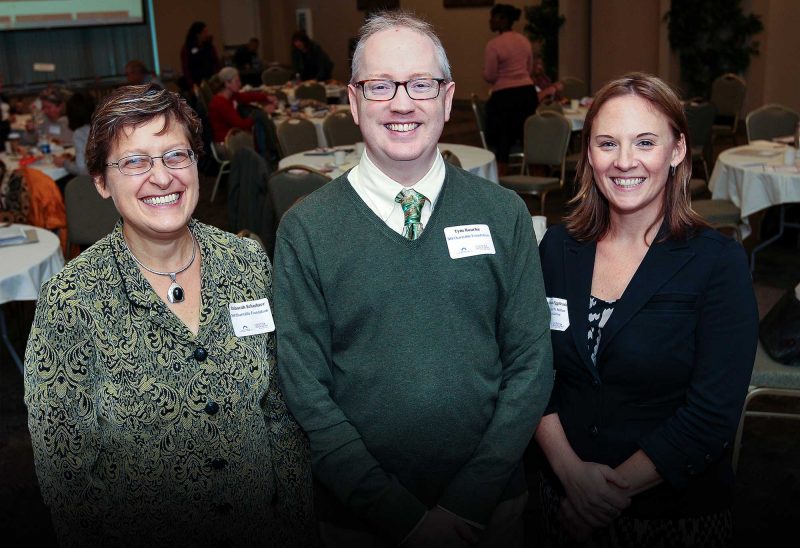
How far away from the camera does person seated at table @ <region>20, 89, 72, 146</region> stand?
788cm

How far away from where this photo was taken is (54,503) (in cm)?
159

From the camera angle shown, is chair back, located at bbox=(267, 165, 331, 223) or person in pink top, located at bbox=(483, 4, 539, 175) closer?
chair back, located at bbox=(267, 165, 331, 223)

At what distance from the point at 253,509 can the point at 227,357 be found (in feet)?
1.13

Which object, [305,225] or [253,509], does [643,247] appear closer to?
[305,225]

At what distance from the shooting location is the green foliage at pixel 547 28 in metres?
12.3

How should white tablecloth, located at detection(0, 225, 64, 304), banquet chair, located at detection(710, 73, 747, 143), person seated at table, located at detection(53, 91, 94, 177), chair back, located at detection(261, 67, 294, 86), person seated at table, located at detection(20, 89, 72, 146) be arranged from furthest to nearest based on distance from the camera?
chair back, located at detection(261, 67, 294, 86), banquet chair, located at detection(710, 73, 747, 143), person seated at table, located at detection(20, 89, 72, 146), person seated at table, located at detection(53, 91, 94, 177), white tablecloth, located at detection(0, 225, 64, 304)

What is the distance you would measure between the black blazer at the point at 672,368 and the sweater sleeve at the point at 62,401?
3.26 feet

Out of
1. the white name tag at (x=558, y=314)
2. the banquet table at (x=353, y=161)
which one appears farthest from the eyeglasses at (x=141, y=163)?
the banquet table at (x=353, y=161)

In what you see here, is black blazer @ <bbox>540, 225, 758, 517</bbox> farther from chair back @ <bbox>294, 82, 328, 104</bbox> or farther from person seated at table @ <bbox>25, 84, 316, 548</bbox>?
chair back @ <bbox>294, 82, 328, 104</bbox>

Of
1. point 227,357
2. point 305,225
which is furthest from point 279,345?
point 305,225

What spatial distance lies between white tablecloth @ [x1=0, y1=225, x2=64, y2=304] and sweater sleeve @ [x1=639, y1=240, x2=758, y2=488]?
10.5ft

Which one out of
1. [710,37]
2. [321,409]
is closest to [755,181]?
[321,409]

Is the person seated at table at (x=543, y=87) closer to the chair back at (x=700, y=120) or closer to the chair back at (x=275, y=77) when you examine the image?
the chair back at (x=700, y=120)

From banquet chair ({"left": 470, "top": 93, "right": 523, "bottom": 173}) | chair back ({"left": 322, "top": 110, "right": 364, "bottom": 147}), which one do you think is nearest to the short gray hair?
chair back ({"left": 322, "top": 110, "right": 364, "bottom": 147})
